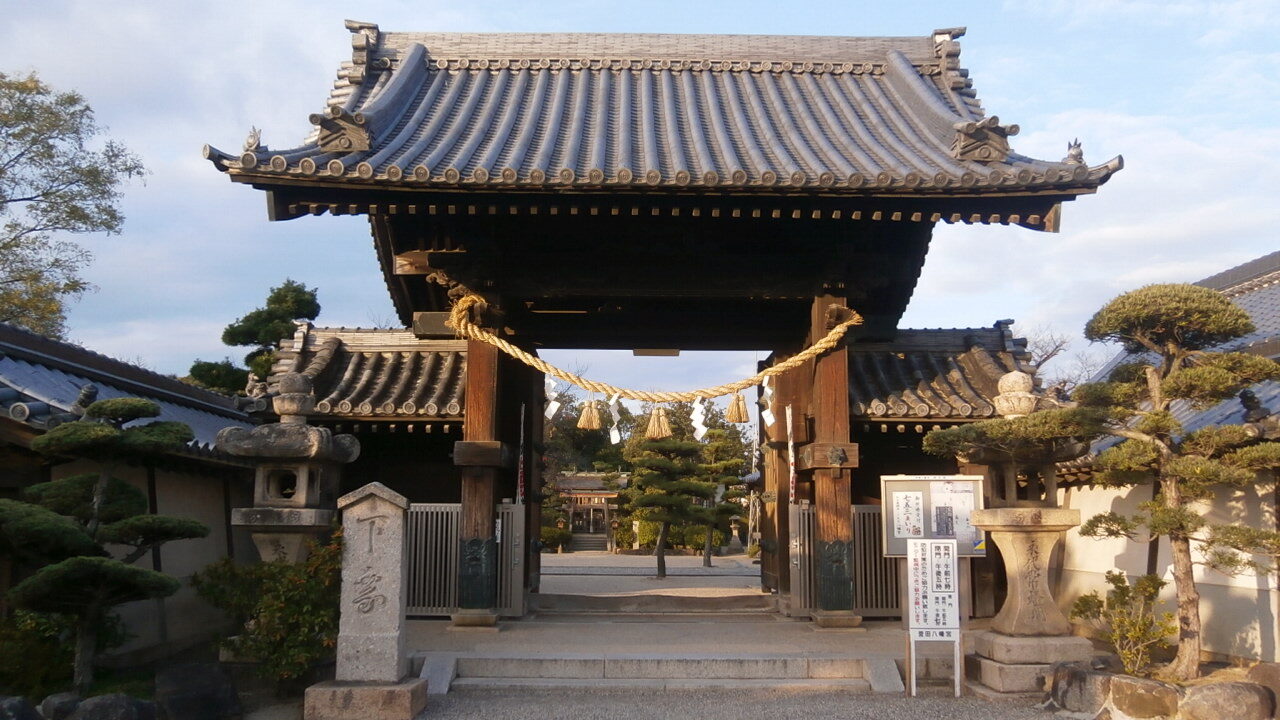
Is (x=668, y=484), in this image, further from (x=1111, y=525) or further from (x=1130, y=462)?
(x=1130, y=462)

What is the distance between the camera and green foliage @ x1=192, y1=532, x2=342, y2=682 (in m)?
6.90

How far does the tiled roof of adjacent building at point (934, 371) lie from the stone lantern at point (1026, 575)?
2517mm

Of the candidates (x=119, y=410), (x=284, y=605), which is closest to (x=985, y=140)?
(x=284, y=605)

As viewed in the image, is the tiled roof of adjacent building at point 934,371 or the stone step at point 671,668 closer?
the stone step at point 671,668

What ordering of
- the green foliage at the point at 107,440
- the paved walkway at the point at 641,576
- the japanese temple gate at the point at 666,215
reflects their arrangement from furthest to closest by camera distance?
the paved walkway at the point at 641,576 < the japanese temple gate at the point at 666,215 < the green foliage at the point at 107,440

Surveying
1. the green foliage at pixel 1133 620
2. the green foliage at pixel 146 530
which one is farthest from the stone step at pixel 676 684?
the green foliage at pixel 146 530

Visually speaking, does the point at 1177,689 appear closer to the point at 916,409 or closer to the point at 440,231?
the point at 916,409

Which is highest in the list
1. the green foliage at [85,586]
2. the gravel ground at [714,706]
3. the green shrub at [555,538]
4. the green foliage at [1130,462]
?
the green foliage at [1130,462]

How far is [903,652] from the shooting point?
26.8 feet

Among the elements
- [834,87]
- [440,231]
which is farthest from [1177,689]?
[834,87]

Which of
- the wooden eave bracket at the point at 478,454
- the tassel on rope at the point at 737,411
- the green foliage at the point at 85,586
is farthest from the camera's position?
the tassel on rope at the point at 737,411

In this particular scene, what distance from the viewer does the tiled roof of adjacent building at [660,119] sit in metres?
8.11

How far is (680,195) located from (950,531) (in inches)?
160

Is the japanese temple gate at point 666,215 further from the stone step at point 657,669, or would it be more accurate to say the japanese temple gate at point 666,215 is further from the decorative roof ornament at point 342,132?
the stone step at point 657,669
